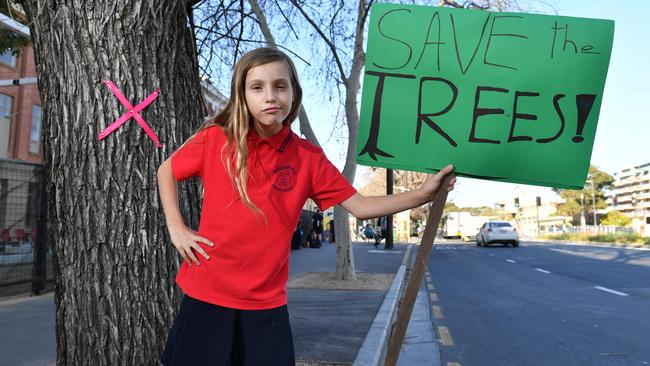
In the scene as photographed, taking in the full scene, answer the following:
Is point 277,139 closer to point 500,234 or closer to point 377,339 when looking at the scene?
point 377,339

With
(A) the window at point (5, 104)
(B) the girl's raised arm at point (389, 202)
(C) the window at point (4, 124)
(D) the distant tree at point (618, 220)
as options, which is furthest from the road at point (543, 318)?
(D) the distant tree at point (618, 220)

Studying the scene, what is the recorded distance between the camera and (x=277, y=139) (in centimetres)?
200

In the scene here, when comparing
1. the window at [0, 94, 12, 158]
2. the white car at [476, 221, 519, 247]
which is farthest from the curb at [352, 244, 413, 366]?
the white car at [476, 221, 519, 247]

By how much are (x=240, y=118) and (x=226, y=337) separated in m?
0.80

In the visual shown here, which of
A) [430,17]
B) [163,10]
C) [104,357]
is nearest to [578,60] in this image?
[430,17]

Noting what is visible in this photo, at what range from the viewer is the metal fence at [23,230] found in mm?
7621

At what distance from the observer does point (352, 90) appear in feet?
35.7

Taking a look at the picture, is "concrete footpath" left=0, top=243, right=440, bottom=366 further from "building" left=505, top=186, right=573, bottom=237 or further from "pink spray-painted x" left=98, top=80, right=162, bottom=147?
"building" left=505, top=186, right=573, bottom=237

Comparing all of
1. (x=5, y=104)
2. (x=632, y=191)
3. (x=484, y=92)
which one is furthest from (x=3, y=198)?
(x=632, y=191)

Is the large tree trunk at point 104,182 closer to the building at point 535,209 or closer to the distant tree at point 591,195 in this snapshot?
A: the distant tree at point 591,195

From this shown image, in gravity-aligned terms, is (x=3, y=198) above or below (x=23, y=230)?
above

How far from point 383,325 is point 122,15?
4545 mm

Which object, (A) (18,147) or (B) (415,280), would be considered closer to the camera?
(B) (415,280)

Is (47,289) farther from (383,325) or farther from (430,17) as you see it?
(430,17)
